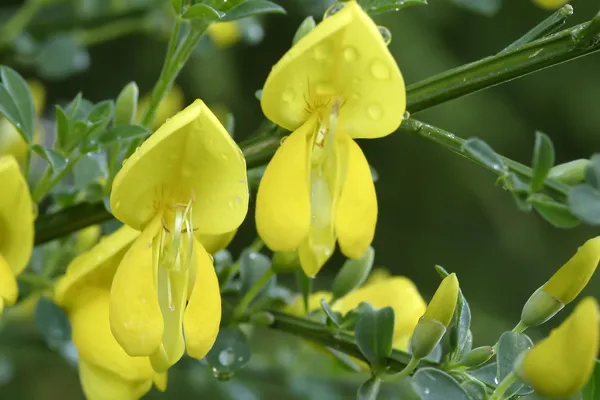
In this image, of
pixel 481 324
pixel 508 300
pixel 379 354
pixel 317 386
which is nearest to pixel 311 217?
pixel 379 354

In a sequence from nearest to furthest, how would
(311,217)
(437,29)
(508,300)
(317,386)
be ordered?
(311,217) < (317,386) < (437,29) < (508,300)

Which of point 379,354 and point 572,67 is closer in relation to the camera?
point 379,354

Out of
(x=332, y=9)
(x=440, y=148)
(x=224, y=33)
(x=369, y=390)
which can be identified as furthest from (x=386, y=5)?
(x=440, y=148)

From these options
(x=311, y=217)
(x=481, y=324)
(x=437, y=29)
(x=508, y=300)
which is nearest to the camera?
(x=311, y=217)

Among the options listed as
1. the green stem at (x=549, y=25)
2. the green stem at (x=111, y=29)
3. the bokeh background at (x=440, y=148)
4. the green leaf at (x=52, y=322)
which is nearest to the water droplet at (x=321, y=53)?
the green stem at (x=549, y=25)

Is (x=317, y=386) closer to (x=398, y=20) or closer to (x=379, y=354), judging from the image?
(x=379, y=354)

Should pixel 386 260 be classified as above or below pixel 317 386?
below

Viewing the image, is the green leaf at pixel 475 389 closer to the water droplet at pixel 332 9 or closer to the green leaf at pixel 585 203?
the green leaf at pixel 585 203

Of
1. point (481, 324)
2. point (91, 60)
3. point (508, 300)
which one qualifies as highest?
point (91, 60)
